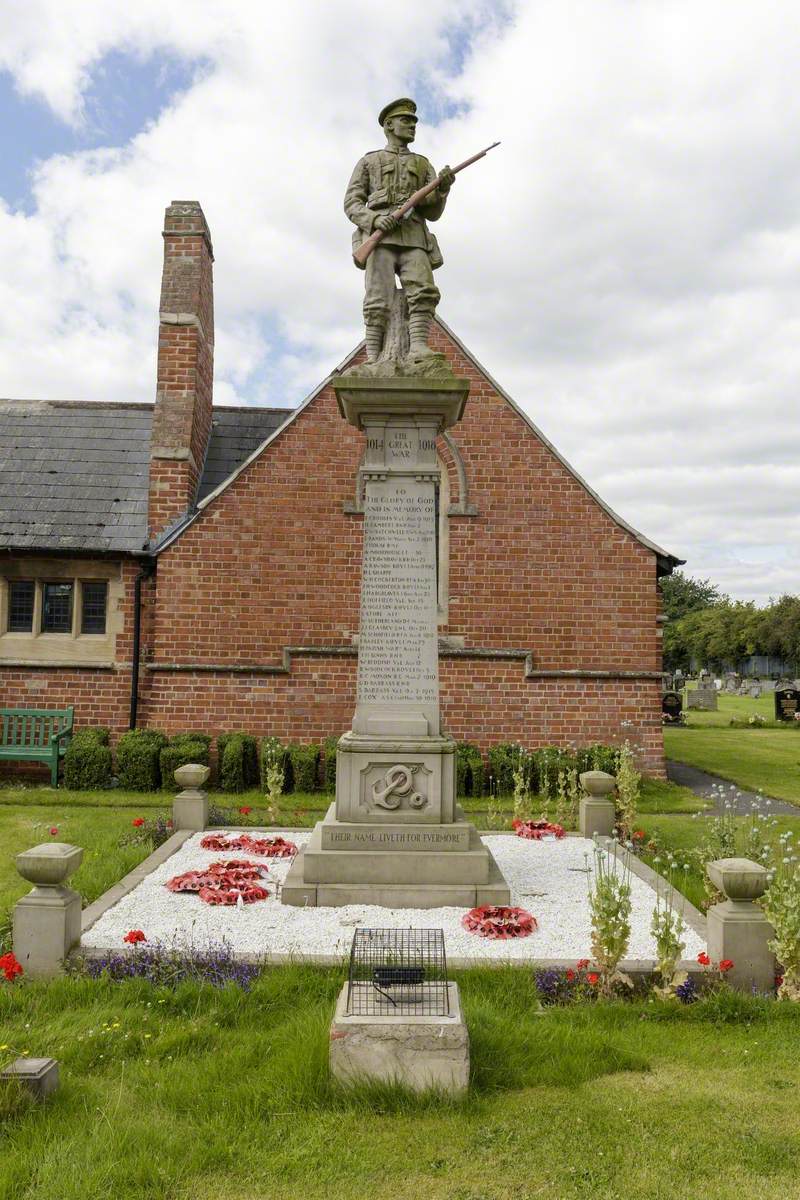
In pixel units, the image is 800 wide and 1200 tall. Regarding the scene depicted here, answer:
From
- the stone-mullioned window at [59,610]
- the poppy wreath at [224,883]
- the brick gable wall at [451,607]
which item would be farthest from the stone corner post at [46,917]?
the stone-mullioned window at [59,610]

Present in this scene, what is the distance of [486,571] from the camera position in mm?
13945

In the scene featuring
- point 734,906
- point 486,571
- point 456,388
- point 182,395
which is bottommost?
point 734,906

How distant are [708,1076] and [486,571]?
1011 centimetres

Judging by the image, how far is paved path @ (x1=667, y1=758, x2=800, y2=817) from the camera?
1230cm

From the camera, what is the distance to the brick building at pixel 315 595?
13.7m

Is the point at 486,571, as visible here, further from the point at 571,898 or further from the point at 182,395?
the point at 571,898

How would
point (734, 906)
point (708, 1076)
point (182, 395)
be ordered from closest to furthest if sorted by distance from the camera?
1. point (708, 1076)
2. point (734, 906)
3. point (182, 395)

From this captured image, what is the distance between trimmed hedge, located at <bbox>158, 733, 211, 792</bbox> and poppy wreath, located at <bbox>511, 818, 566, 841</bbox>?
5.39m

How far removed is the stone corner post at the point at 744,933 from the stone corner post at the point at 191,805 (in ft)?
20.0

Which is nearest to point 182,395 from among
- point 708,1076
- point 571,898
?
point 571,898

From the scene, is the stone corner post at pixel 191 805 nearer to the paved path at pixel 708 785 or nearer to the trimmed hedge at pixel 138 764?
the trimmed hedge at pixel 138 764

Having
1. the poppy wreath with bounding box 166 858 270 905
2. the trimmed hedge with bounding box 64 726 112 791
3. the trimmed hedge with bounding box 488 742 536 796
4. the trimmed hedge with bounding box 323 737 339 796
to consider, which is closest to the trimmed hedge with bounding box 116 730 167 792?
the trimmed hedge with bounding box 64 726 112 791

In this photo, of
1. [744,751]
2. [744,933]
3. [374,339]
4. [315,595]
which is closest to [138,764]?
[315,595]

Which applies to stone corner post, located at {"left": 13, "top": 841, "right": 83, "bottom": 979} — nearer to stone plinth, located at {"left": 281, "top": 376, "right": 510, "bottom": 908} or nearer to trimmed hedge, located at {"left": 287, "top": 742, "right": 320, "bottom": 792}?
stone plinth, located at {"left": 281, "top": 376, "right": 510, "bottom": 908}
